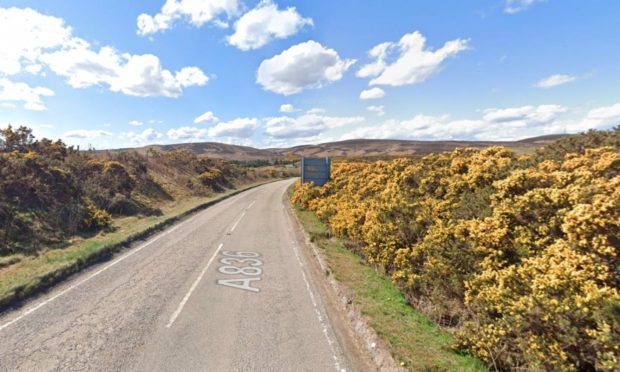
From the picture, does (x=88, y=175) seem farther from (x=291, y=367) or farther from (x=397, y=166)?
(x=291, y=367)

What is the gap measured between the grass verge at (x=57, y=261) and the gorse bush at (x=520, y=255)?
9.52 m

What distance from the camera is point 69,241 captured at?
13.2 metres

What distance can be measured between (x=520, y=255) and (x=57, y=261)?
1292 centimetres

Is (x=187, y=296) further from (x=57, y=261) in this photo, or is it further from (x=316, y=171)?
(x=316, y=171)

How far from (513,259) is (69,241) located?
1594 cm

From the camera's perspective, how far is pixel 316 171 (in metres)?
25.9

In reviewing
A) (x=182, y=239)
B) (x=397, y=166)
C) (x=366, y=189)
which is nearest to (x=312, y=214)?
(x=366, y=189)

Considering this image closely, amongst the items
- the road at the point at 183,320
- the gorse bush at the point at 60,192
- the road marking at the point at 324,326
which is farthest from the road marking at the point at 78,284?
the road marking at the point at 324,326

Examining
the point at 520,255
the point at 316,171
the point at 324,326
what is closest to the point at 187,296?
the point at 324,326

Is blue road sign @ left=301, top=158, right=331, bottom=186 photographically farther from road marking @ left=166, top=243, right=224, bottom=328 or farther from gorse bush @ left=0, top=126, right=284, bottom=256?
road marking @ left=166, top=243, right=224, bottom=328

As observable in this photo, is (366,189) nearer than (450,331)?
No

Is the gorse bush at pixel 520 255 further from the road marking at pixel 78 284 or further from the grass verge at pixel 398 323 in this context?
the road marking at pixel 78 284

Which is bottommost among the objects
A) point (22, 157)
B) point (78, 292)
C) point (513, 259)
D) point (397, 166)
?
point (78, 292)

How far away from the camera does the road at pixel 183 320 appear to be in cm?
523
